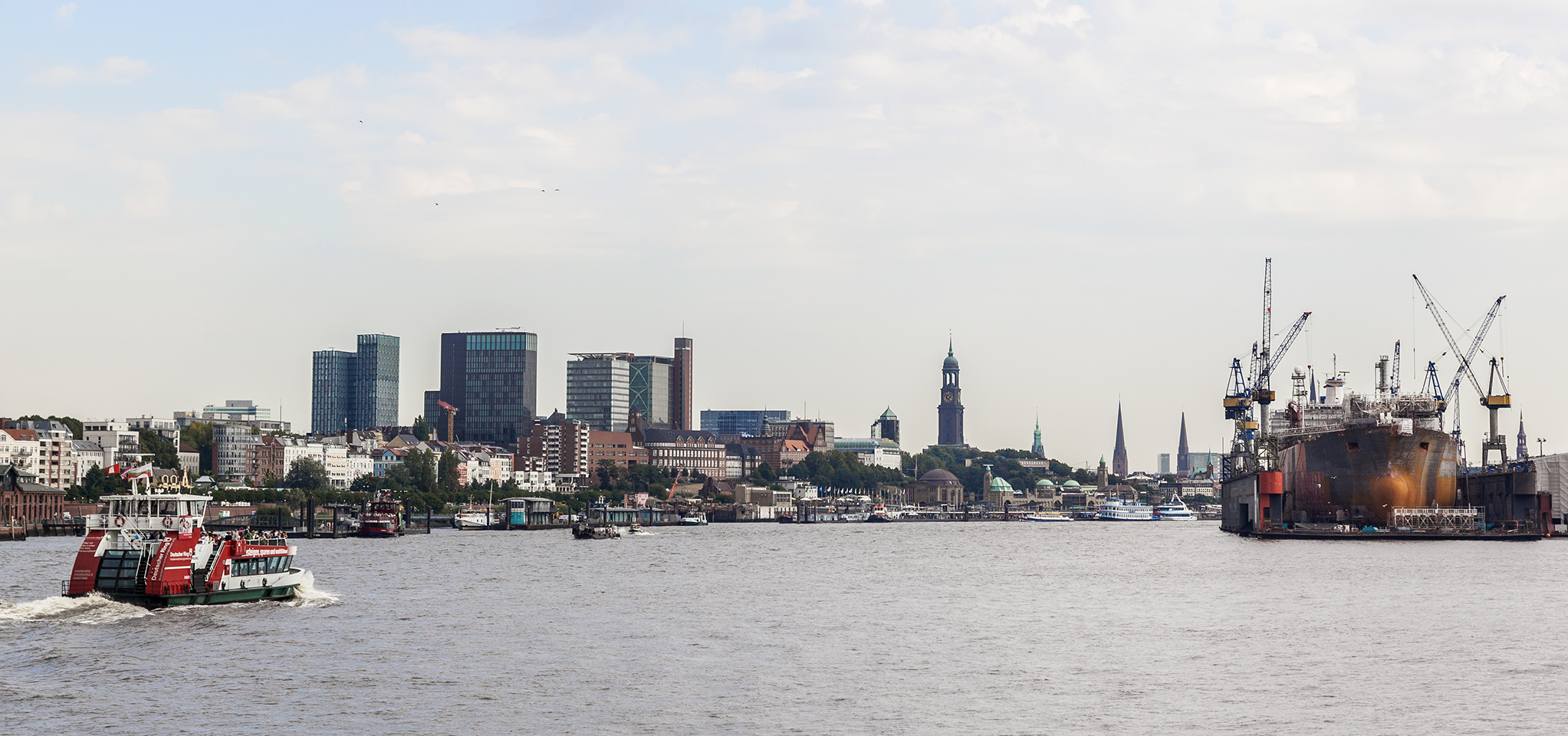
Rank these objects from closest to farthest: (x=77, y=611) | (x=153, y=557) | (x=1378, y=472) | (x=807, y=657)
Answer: (x=807, y=657) → (x=77, y=611) → (x=153, y=557) → (x=1378, y=472)

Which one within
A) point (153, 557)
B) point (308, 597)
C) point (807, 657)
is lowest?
point (807, 657)

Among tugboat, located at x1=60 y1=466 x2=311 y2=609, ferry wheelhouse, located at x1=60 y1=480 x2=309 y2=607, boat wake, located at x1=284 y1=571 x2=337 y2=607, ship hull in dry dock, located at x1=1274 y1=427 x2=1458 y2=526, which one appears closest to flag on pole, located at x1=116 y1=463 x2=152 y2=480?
tugboat, located at x1=60 y1=466 x2=311 y2=609

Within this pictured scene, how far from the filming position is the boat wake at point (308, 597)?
250ft

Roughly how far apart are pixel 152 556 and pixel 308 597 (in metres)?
11.4

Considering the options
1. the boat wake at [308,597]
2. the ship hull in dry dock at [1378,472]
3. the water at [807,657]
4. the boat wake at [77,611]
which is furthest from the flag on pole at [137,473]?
the ship hull in dry dock at [1378,472]

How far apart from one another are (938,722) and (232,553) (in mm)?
39506

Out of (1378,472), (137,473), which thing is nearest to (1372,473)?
(1378,472)

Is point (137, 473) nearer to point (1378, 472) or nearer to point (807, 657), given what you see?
point (807, 657)

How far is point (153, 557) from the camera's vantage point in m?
67.8

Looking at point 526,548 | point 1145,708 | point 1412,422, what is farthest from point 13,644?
point 1412,422

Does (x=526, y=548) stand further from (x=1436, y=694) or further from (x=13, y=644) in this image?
(x=1436, y=694)

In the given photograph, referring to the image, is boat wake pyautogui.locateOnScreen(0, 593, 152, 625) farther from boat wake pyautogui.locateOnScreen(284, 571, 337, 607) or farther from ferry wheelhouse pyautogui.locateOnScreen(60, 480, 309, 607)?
boat wake pyautogui.locateOnScreen(284, 571, 337, 607)

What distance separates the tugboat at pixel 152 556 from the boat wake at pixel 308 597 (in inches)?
198

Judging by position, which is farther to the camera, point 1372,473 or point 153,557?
point 1372,473
